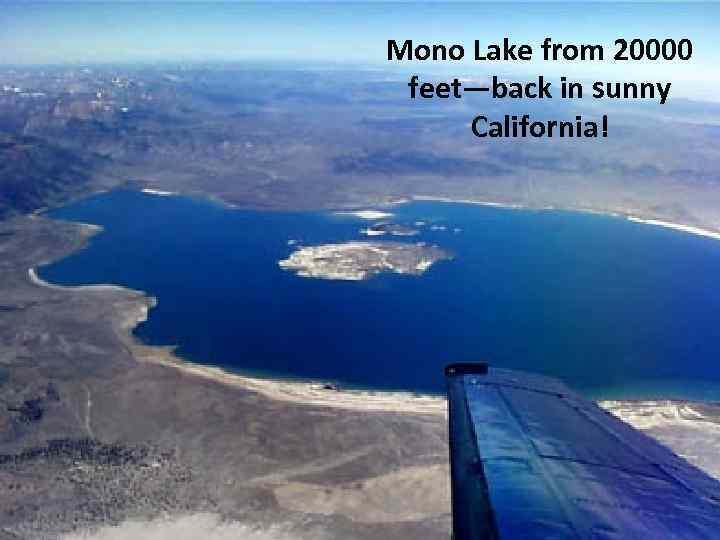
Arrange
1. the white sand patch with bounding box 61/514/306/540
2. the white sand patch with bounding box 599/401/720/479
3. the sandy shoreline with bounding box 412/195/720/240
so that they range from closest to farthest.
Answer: the white sand patch with bounding box 61/514/306/540
the white sand patch with bounding box 599/401/720/479
the sandy shoreline with bounding box 412/195/720/240

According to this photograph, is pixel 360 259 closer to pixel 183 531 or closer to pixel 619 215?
pixel 183 531

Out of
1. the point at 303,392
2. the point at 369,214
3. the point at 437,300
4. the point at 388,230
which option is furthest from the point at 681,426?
the point at 369,214

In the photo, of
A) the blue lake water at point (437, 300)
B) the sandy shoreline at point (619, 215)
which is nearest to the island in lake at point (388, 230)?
the blue lake water at point (437, 300)

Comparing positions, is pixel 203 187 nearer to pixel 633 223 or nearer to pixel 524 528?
pixel 633 223

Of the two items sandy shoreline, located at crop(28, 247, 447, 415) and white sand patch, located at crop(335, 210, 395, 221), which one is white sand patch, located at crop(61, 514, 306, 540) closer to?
sandy shoreline, located at crop(28, 247, 447, 415)

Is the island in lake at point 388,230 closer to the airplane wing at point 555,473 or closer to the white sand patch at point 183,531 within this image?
the white sand patch at point 183,531

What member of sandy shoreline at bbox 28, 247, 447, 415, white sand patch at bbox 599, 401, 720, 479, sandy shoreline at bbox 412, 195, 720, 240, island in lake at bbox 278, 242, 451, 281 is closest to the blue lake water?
sandy shoreline at bbox 28, 247, 447, 415

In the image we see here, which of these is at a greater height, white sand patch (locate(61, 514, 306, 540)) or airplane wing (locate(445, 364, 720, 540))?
airplane wing (locate(445, 364, 720, 540))
